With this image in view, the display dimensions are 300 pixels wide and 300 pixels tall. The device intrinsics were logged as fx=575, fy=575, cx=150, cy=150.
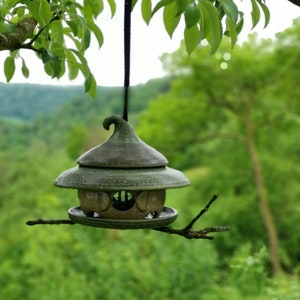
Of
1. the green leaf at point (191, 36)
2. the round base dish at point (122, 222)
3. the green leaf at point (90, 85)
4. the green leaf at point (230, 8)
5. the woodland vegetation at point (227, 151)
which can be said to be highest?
the green leaf at point (230, 8)

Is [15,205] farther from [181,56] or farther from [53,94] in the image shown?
[53,94]

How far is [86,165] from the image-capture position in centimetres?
129

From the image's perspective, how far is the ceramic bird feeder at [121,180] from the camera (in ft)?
4.08

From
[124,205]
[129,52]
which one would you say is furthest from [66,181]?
[129,52]

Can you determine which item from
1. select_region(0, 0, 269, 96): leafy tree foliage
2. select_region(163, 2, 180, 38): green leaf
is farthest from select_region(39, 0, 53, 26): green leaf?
select_region(163, 2, 180, 38): green leaf

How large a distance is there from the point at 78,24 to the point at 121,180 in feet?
1.43

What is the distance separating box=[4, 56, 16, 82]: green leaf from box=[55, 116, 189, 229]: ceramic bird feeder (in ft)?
1.15

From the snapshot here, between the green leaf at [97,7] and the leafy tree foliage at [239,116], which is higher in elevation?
the green leaf at [97,7]

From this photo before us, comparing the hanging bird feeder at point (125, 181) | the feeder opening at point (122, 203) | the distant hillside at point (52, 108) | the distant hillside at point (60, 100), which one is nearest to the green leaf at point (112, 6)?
the hanging bird feeder at point (125, 181)

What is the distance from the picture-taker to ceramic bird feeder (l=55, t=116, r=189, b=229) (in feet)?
4.08

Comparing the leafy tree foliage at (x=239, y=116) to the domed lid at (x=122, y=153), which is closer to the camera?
the domed lid at (x=122, y=153)

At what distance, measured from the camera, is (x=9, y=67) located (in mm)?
1543

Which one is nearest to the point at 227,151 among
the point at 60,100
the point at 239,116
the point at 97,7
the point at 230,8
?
the point at 239,116

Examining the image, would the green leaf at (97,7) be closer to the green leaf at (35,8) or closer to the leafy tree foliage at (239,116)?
the green leaf at (35,8)
